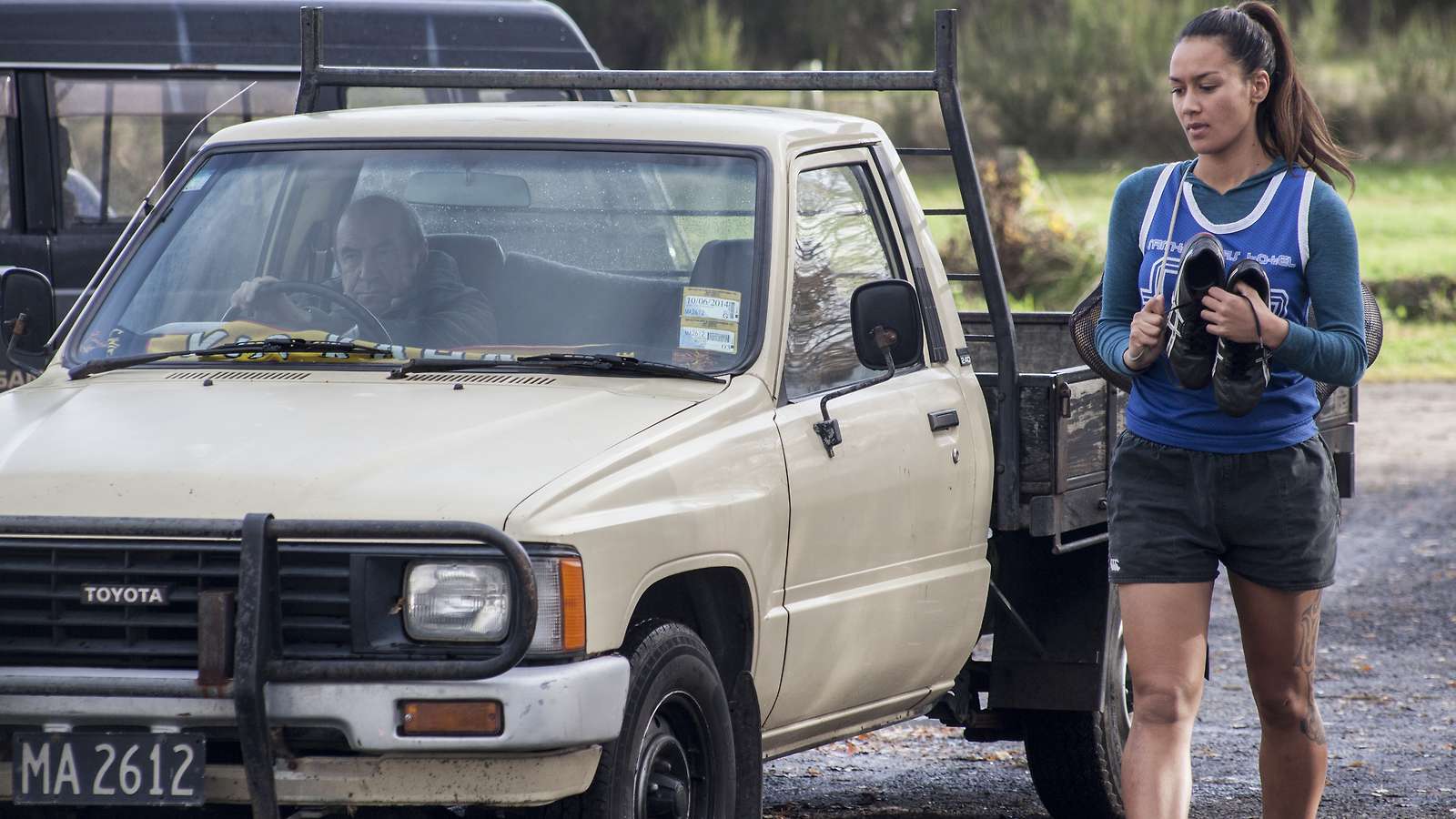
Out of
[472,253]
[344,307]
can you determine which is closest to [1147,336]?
[472,253]

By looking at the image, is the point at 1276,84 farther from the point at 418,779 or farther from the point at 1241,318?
the point at 418,779

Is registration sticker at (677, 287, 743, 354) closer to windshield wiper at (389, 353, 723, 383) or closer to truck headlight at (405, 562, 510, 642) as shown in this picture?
windshield wiper at (389, 353, 723, 383)

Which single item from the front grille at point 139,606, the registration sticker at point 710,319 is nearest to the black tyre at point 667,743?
the front grille at point 139,606

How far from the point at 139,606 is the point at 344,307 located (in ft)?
4.15

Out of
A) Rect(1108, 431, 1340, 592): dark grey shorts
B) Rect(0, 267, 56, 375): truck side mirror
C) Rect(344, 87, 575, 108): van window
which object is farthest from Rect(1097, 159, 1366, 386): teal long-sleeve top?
Rect(344, 87, 575, 108): van window

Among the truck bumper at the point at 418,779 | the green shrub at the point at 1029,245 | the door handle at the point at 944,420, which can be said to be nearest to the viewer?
the truck bumper at the point at 418,779

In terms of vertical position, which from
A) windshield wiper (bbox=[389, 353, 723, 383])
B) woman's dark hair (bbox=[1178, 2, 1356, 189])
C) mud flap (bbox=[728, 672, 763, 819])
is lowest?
mud flap (bbox=[728, 672, 763, 819])

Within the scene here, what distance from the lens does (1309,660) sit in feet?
15.0

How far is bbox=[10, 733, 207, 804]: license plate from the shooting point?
393 cm

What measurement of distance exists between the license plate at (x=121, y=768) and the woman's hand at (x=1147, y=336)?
6.39 ft

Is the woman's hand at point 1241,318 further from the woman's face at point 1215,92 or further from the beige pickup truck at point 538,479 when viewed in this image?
the beige pickup truck at point 538,479

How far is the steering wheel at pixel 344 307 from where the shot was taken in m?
5.09

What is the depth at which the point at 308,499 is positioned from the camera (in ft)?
13.2

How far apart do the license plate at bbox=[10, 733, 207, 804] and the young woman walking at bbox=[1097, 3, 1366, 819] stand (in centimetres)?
187
